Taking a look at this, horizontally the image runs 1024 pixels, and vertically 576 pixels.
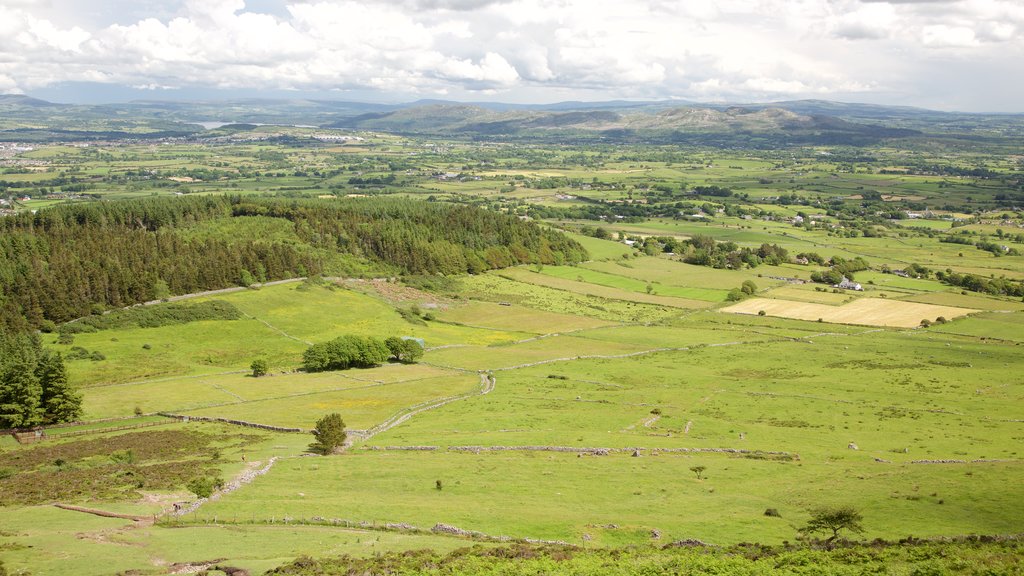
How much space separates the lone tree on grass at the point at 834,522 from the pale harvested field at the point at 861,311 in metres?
84.4

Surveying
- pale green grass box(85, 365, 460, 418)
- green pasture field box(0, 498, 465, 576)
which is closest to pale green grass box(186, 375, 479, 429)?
pale green grass box(85, 365, 460, 418)

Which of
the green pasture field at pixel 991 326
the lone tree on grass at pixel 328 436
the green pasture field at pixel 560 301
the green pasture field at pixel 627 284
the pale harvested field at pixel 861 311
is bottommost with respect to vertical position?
the green pasture field at pixel 560 301

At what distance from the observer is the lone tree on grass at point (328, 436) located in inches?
2306

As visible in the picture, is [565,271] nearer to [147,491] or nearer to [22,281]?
[22,281]

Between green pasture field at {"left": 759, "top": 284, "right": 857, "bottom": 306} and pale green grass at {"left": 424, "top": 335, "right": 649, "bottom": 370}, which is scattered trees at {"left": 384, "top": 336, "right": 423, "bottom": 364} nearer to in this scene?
pale green grass at {"left": 424, "top": 335, "right": 649, "bottom": 370}

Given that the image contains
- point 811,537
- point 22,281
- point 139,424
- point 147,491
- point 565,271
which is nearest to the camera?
point 811,537

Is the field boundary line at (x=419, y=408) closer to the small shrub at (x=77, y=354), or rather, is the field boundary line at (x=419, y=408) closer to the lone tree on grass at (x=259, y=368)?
the lone tree on grass at (x=259, y=368)

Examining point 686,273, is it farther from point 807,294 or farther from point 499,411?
point 499,411

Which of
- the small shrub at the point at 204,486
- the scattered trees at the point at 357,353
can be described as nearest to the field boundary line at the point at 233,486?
the small shrub at the point at 204,486

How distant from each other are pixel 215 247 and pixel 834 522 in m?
114

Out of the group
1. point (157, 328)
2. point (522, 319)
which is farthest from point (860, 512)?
point (157, 328)

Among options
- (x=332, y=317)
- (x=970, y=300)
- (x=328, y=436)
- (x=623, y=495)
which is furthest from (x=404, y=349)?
(x=970, y=300)

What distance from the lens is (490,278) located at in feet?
513

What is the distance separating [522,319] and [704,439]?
206 ft
